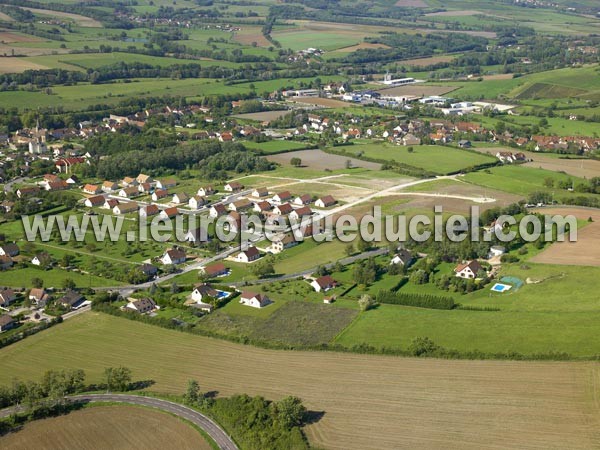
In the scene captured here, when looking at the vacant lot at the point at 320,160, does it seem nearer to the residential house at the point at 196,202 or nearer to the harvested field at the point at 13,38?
the residential house at the point at 196,202

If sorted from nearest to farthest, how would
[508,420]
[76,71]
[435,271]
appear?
[508,420]
[435,271]
[76,71]

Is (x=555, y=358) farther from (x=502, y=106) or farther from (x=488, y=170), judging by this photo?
(x=502, y=106)

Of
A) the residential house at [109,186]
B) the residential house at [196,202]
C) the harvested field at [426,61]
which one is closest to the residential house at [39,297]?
the residential house at [196,202]

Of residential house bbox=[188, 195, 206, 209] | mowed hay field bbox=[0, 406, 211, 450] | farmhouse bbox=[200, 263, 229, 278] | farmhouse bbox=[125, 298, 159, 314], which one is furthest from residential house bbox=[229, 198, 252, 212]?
mowed hay field bbox=[0, 406, 211, 450]

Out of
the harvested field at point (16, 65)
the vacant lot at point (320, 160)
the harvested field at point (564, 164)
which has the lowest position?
the harvested field at point (564, 164)

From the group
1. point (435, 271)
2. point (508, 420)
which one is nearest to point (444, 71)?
point (435, 271)

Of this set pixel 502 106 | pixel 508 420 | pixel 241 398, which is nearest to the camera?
pixel 508 420
